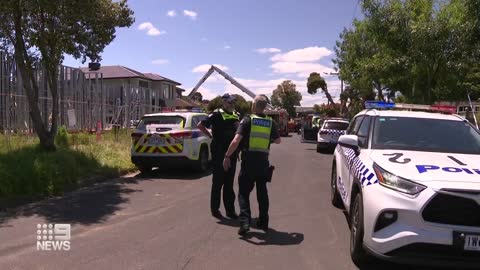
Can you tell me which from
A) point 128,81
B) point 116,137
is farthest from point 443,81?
point 128,81

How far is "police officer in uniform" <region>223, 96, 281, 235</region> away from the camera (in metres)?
6.87

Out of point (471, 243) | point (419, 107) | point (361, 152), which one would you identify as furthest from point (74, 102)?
point (471, 243)

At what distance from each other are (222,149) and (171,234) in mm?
1784

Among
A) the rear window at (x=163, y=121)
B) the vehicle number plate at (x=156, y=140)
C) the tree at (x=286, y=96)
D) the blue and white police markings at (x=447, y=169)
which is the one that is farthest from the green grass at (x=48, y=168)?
the tree at (x=286, y=96)

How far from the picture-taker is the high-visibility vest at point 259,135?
6871mm

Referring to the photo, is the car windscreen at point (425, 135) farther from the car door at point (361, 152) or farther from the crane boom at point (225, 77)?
the crane boom at point (225, 77)

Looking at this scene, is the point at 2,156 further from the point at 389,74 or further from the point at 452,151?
the point at 389,74

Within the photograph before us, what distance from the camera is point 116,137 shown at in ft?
67.3

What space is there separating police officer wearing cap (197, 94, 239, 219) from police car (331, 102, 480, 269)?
2.20 metres

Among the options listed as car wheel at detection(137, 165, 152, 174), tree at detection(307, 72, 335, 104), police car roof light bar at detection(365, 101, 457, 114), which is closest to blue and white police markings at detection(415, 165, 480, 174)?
police car roof light bar at detection(365, 101, 457, 114)

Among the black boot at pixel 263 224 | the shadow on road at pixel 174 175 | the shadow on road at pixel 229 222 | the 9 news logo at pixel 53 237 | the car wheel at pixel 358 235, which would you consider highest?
the car wheel at pixel 358 235

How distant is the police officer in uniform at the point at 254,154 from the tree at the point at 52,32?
6917 millimetres

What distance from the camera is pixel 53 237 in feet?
22.0

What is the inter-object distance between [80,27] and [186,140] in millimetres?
3967
